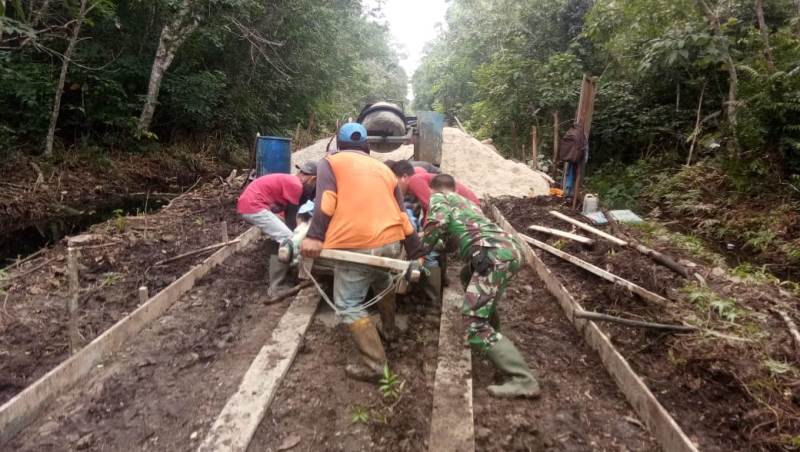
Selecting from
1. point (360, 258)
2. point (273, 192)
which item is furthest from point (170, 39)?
point (360, 258)

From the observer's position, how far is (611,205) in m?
8.86

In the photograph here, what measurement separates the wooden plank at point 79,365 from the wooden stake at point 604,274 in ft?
13.1

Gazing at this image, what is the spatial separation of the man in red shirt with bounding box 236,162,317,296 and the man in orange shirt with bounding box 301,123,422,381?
140 cm

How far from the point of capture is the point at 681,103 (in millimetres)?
9906

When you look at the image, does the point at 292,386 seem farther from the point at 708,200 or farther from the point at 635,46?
the point at 635,46

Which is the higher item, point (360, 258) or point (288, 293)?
point (360, 258)

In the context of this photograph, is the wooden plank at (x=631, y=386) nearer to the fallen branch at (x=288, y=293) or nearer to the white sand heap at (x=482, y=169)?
the fallen branch at (x=288, y=293)

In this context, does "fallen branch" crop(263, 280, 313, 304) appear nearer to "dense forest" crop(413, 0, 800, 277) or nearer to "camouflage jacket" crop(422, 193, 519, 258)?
"camouflage jacket" crop(422, 193, 519, 258)

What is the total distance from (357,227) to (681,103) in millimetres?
9590

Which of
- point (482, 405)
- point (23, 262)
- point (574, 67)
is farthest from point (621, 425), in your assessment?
point (574, 67)

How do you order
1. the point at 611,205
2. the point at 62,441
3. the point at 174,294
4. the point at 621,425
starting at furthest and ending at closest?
the point at 611,205
the point at 174,294
the point at 621,425
the point at 62,441

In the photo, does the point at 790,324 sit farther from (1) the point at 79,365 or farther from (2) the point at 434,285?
(1) the point at 79,365

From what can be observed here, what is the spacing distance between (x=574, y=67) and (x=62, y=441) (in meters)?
12.4

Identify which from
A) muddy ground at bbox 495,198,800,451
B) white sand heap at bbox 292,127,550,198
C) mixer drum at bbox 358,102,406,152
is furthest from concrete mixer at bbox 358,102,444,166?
muddy ground at bbox 495,198,800,451
